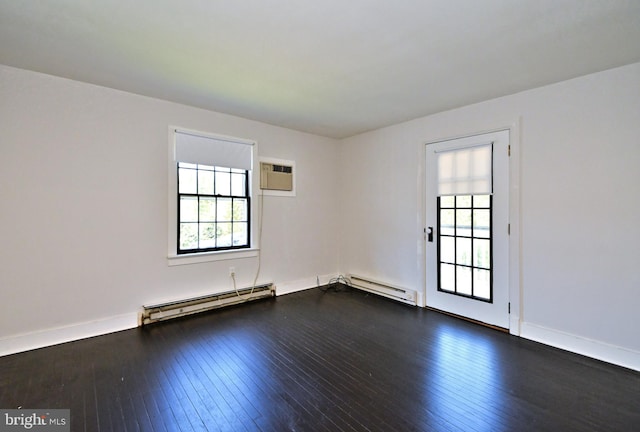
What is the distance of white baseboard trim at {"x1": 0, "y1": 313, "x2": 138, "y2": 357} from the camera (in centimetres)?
272

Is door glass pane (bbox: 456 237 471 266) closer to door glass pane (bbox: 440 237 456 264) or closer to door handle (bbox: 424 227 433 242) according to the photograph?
door glass pane (bbox: 440 237 456 264)

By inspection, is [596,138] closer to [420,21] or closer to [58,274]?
[420,21]

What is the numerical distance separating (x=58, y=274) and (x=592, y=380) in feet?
15.9

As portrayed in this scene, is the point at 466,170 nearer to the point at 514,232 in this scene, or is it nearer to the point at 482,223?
the point at 482,223

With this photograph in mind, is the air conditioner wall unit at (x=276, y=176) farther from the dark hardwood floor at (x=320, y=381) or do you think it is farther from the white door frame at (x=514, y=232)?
the white door frame at (x=514, y=232)

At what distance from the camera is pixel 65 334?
295cm

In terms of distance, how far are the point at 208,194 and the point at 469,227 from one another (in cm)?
336

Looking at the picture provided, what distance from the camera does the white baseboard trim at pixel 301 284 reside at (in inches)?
182

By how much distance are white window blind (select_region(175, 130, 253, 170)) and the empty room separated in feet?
0.09

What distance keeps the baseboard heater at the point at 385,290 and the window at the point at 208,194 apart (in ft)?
6.33

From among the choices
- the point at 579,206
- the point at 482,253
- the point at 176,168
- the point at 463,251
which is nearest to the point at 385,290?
the point at 463,251

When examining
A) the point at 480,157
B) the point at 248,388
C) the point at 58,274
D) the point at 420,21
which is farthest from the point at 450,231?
the point at 58,274

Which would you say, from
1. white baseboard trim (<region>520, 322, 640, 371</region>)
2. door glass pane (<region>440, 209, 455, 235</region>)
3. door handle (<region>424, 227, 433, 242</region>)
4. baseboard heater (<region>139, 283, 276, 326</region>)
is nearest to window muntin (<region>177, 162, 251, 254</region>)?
baseboard heater (<region>139, 283, 276, 326</region>)

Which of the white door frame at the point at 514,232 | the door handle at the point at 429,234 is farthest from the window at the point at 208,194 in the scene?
the white door frame at the point at 514,232
